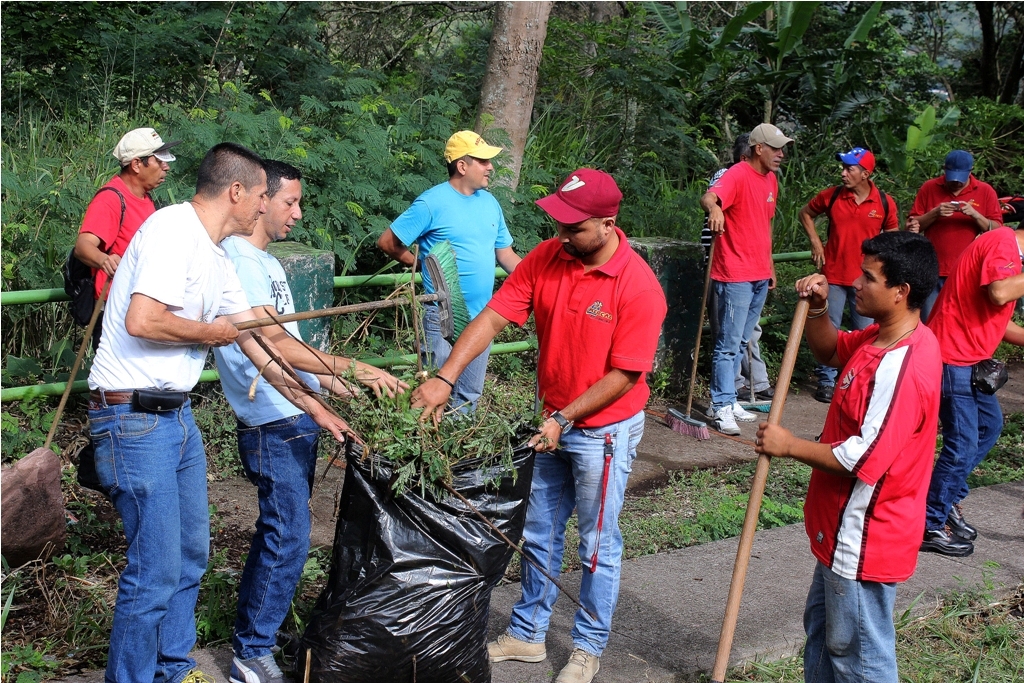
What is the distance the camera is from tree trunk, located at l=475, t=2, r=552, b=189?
313 inches

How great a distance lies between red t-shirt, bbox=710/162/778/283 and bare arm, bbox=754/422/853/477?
392 centimetres

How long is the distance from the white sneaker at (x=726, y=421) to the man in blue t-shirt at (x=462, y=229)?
85.8 inches

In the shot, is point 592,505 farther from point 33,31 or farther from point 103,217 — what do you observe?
point 33,31

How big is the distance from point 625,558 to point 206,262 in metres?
2.70

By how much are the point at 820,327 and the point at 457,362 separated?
4.41ft

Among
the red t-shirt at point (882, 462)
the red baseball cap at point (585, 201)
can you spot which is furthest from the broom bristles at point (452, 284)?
the red t-shirt at point (882, 462)

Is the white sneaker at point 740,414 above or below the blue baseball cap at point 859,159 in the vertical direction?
below

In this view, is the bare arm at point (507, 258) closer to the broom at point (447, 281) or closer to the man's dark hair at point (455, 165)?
the man's dark hair at point (455, 165)

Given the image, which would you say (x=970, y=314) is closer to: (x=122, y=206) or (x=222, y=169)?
(x=222, y=169)

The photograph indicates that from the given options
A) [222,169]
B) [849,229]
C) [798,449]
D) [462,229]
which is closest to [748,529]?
[798,449]

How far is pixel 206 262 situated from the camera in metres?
3.16

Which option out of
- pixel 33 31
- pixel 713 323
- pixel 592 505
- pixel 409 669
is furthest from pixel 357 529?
pixel 33 31

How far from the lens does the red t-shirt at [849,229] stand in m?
7.60

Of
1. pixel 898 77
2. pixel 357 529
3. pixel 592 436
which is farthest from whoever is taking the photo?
pixel 898 77
